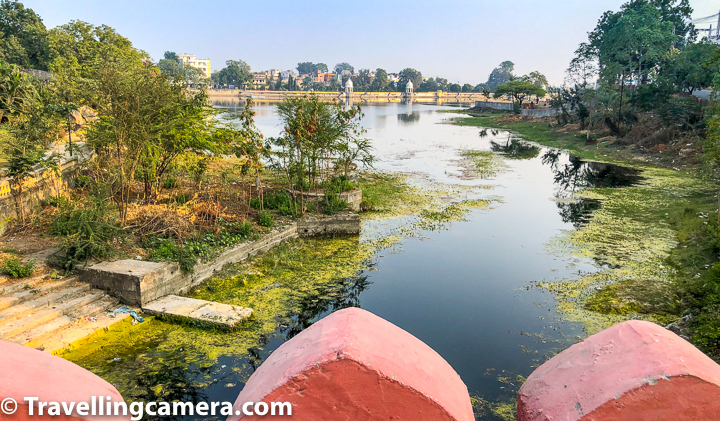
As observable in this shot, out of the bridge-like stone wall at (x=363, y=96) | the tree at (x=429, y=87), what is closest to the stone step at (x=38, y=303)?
the bridge-like stone wall at (x=363, y=96)

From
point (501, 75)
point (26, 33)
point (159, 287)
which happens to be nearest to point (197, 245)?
point (159, 287)

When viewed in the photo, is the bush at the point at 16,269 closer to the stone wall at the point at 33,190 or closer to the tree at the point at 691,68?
the stone wall at the point at 33,190

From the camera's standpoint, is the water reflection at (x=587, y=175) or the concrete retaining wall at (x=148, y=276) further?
the water reflection at (x=587, y=175)

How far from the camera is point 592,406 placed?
1.71m

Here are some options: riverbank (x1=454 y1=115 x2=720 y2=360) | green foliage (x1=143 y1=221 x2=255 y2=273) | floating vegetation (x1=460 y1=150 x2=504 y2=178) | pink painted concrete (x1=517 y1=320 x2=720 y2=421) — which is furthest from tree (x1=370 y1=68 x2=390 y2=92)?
pink painted concrete (x1=517 y1=320 x2=720 y2=421)

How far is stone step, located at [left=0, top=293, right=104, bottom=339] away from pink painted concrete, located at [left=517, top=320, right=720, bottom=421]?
5.78 m

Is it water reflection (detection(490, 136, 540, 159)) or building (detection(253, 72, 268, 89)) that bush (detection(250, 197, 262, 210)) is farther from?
building (detection(253, 72, 268, 89))

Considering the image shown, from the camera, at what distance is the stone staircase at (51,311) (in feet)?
17.9

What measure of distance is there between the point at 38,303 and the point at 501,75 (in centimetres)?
16779

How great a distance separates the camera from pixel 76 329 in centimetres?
579

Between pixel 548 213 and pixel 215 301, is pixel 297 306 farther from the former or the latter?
pixel 548 213

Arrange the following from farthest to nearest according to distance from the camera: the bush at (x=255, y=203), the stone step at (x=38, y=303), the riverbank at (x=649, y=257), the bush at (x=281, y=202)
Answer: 1. the bush at (x=255, y=203)
2. the bush at (x=281, y=202)
3. the riverbank at (x=649, y=257)
4. the stone step at (x=38, y=303)

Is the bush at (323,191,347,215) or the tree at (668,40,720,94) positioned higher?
the tree at (668,40,720,94)

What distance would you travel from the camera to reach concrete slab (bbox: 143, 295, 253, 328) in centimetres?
626
